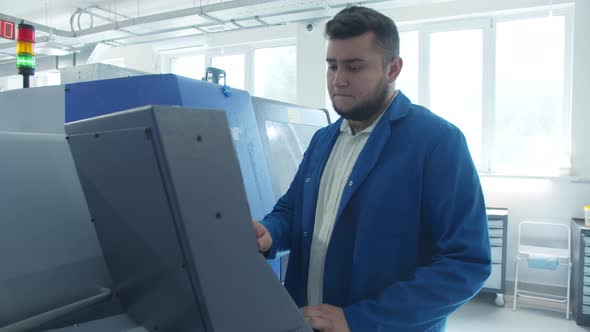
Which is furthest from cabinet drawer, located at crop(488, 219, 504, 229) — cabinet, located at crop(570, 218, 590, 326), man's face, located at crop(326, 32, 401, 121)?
man's face, located at crop(326, 32, 401, 121)

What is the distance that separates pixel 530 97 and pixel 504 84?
0.91 ft

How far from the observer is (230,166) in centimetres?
62

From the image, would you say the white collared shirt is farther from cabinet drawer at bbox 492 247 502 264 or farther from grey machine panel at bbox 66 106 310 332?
cabinet drawer at bbox 492 247 502 264

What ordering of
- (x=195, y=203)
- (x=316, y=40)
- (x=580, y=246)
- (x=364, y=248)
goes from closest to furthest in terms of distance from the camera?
(x=195, y=203) → (x=364, y=248) → (x=580, y=246) → (x=316, y=40)

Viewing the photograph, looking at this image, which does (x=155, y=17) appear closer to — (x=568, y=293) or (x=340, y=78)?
(x=340, y=78)

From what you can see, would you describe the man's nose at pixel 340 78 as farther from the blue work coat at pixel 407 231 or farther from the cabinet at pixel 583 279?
the cabinet at pixel 583 279

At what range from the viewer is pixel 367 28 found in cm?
106

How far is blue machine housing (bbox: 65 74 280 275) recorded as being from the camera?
4.33 ft

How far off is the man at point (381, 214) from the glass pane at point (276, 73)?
456 centimetres

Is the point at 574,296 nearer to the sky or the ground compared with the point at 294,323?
nearer to the ground

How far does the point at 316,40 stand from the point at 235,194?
4515 millimetres

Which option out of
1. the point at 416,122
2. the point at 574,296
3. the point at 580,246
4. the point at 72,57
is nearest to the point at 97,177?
the point at 416,122

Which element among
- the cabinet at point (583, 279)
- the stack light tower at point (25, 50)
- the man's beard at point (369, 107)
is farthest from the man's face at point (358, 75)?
the cabinet at point (583, 279)

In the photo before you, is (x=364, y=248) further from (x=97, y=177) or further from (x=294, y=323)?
(x=97, y=177)
